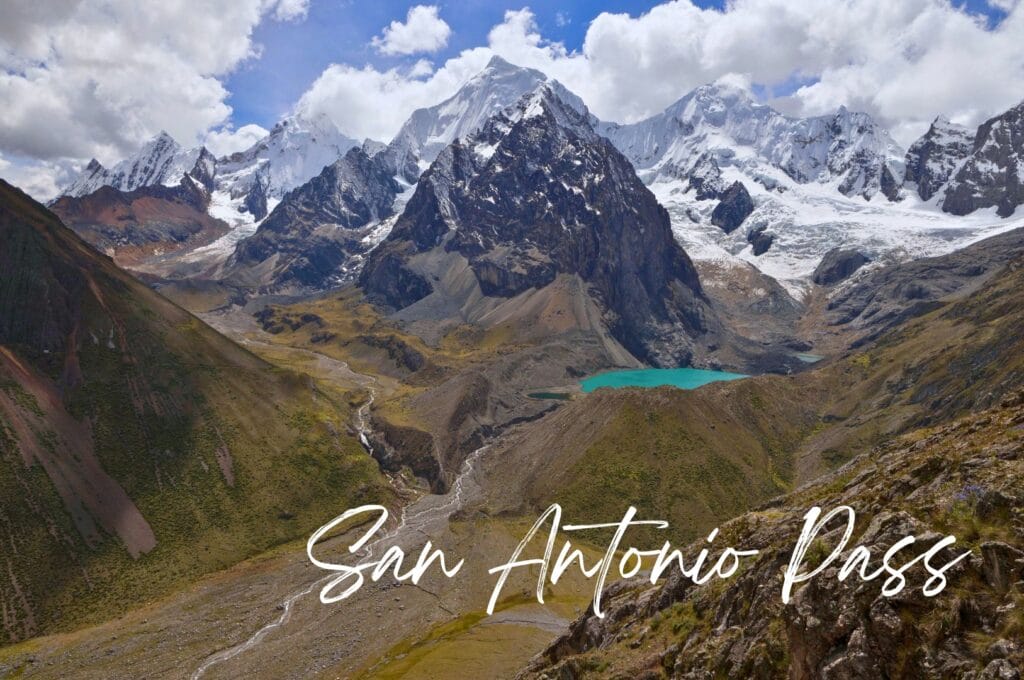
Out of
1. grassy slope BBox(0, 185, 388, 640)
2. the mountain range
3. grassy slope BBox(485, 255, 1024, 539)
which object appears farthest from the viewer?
grassy slope BBox(485, 255, 1024, 539)

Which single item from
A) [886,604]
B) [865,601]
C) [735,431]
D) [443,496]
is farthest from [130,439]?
[886,604]

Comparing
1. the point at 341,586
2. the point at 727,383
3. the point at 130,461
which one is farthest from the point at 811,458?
the point at 130,461

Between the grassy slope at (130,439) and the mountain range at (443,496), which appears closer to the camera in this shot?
the mountain range at (443,496)

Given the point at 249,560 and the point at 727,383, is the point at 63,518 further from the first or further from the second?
the point at 727,383

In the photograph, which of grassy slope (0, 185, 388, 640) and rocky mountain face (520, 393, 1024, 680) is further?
grassy slope (0, 185, 388, 640)

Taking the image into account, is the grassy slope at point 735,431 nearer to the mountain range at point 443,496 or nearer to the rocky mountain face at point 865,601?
the mountain range at point 443,496

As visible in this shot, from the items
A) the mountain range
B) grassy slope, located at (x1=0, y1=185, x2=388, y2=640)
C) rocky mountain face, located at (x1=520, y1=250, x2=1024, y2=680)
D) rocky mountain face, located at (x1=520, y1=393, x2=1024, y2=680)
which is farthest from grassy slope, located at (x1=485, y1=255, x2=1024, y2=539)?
rocky mountain face, located at (x1=520, y1=393, x2=1024, y2=680)

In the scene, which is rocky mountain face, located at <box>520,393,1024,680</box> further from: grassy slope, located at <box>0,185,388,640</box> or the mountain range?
grassy slope, located at <box>0,185,388,640</box>

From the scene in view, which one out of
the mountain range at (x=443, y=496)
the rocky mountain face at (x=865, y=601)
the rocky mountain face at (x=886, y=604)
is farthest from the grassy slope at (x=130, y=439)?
the rocky mountain face at (x=886, y=604)
